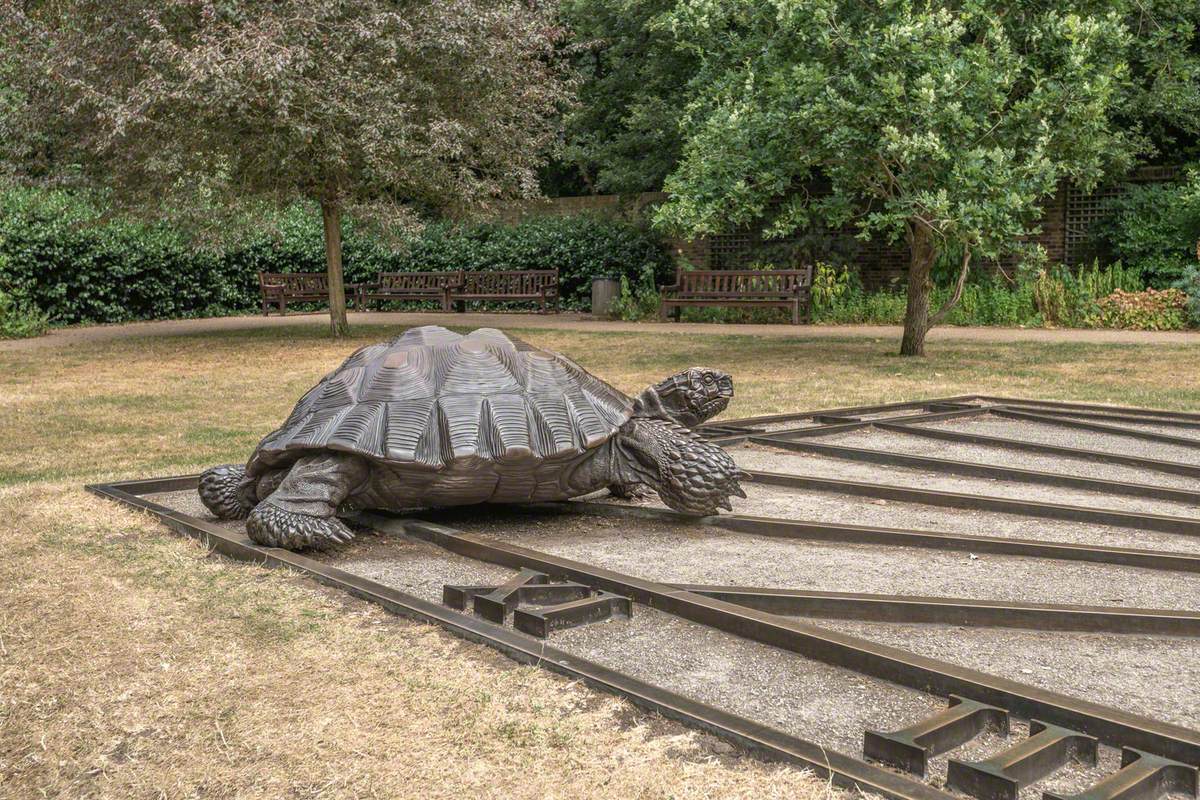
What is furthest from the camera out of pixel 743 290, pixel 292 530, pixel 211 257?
pixel 211 257

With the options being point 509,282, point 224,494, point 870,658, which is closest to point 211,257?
point 509,282

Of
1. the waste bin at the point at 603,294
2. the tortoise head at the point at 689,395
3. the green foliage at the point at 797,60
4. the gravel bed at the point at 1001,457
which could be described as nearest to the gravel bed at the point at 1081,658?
the tortoise head at the point at 689,395

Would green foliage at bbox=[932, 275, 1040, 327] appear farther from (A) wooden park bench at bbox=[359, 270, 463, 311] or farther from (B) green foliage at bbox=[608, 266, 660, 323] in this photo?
(A) wooden park bench at bbox=[359, 270, 463, 311]

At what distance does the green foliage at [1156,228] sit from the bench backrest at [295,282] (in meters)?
14.8

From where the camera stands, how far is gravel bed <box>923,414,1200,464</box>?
712 cm

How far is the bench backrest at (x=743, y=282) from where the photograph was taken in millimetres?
19625

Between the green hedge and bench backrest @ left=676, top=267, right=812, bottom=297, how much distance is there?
2.62m

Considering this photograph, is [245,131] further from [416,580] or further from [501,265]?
[416,580]

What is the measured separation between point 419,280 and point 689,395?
20455 millimetres

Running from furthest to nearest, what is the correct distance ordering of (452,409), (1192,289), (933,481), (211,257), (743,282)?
(211,257) < (743,282) < (1192,289) < (933,481) < (452,409)

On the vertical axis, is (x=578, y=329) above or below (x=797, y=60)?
below

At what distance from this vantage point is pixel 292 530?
Result: 435 cm

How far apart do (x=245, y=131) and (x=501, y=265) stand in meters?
10.1

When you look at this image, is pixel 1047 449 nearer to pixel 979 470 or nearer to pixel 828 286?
pixel 979 470
